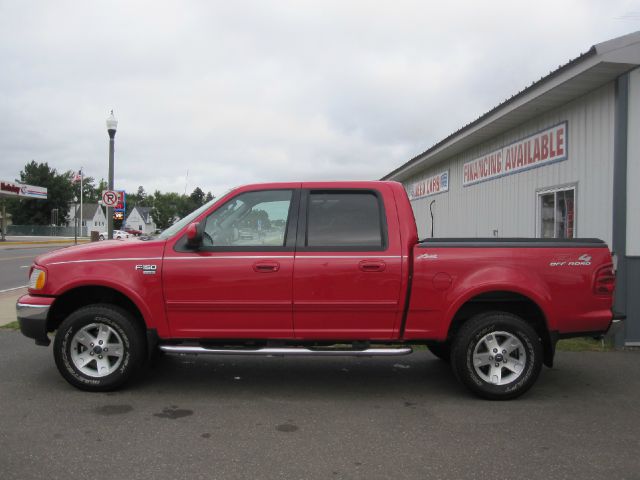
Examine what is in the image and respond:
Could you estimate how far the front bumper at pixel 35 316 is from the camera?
4965 mm

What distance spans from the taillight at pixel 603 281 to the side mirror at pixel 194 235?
11.5ft

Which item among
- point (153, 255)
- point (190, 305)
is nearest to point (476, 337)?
point (190, 305)

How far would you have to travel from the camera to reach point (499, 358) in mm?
4918

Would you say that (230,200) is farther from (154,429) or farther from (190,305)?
(154,429)

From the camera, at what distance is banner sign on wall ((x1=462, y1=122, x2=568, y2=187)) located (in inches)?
342

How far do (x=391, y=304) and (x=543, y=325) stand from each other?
5.07ft

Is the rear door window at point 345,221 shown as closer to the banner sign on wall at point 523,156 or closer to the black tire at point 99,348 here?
the black tire at point 99,348

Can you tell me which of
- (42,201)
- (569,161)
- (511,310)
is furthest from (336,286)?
(42,201)

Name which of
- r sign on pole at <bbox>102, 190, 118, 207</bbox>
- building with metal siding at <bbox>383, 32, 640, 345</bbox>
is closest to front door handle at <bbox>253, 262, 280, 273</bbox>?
building with metal siding at <bbox>383, 32, 640, 345</bbox>

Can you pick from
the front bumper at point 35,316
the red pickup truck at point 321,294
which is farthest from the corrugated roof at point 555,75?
the front bumper at point 35,316

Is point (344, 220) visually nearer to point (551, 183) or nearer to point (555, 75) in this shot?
point (555, 75)

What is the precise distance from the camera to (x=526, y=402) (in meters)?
4.95

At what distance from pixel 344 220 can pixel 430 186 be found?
11.5m

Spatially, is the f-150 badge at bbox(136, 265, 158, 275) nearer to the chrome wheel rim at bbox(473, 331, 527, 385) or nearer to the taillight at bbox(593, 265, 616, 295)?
the chrome wheel rim at bbox(473, 331, 527, 385)
